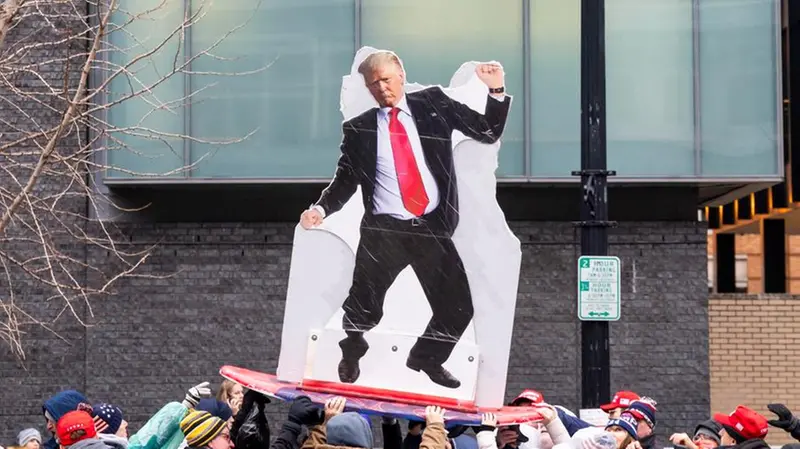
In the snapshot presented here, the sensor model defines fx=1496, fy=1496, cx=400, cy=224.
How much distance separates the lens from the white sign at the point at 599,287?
998 centimetres

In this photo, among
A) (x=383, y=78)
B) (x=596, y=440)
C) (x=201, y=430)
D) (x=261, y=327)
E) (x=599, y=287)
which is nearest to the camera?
(x=201, y=430)

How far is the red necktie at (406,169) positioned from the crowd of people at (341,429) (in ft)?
4.27

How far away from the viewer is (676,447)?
8672mm

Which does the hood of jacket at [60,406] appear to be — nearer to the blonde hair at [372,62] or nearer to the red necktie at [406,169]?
the red necktie at [406,169]

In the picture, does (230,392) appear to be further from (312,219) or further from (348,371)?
(312,219)

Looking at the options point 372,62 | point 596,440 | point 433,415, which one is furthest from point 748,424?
point 372,62

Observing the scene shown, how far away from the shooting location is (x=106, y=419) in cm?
911

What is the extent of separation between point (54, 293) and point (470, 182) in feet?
25.7

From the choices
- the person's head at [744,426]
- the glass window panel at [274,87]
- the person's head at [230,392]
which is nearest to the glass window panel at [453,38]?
the glass window panel at [274,87]

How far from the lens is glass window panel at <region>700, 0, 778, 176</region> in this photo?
1480cm

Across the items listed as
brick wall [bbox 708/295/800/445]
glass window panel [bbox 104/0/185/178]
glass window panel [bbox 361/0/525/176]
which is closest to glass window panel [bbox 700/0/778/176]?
glass window panel [bbox 361/0/525/176]

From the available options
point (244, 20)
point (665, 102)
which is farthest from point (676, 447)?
point (244, 20)

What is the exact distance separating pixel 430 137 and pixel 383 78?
455mm

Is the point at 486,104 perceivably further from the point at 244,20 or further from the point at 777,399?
the point at 777,399
